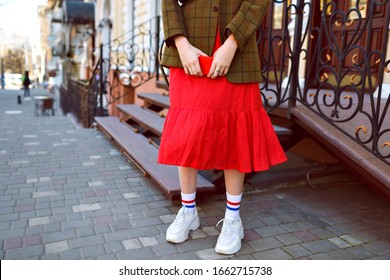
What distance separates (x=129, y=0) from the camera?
11.3m

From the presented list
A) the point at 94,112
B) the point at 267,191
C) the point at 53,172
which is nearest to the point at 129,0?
the point at 94,112

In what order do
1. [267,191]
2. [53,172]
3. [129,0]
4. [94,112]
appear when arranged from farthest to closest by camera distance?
[129,0] < [94,112] < [53,172] < [267,191]

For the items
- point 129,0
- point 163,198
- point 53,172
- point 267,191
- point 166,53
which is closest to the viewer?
point 166,53

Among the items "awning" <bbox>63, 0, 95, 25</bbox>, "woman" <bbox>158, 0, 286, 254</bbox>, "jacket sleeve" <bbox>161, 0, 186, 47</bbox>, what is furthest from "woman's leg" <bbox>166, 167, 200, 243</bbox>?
"awning" <bbox>63, 0, 95, 25</bbox>

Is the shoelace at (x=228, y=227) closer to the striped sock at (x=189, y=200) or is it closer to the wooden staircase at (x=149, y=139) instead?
the striped sock at (x=189, y=200)

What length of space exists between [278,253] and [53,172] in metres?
2.47

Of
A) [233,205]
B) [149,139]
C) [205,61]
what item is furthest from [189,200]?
[149,139]

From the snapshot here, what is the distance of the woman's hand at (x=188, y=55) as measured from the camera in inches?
83.1

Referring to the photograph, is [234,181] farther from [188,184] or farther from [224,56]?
[224,56]

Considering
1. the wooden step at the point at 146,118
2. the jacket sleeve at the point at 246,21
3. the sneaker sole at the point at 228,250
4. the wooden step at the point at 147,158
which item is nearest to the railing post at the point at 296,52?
the wooden step at the point at 147,158

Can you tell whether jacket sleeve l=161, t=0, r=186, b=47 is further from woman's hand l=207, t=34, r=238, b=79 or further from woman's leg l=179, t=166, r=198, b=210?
woman's leg l=179, t=166, r=198, b=210

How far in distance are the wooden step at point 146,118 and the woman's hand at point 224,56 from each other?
2034mm

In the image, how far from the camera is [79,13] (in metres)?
18.1
